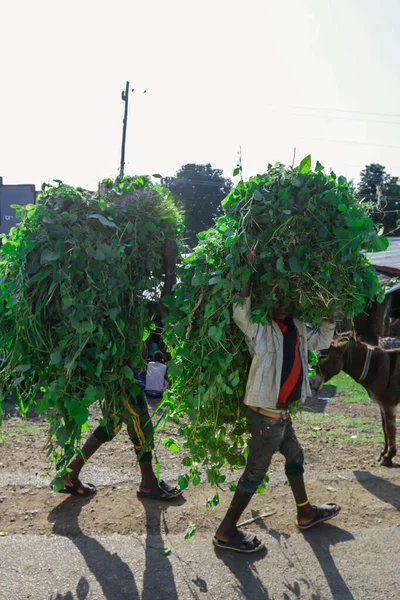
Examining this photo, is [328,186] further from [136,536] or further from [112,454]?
[112,454]

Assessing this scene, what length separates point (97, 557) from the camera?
3.36m

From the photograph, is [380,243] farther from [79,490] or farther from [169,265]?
[79,490]

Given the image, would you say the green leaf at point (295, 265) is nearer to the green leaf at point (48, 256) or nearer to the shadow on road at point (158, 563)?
the green leaf at point (48, 256)

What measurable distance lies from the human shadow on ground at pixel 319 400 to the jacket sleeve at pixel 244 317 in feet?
13.3

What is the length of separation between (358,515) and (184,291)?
2.24m

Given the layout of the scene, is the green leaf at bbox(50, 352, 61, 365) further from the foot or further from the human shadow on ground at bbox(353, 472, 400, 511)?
the human shadow on ground at bbox(353, 472, 400, 511)

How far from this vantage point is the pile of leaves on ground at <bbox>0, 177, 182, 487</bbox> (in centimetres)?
303

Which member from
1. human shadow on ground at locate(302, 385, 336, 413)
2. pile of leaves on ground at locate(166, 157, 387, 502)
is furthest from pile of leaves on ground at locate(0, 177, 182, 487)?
human shadow on ground at locate(302, 385, 336, 413)

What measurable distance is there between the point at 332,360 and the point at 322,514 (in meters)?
1.88

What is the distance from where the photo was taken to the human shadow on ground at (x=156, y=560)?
307 cm

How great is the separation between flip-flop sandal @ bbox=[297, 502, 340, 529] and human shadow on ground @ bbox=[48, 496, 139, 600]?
4.31 feet

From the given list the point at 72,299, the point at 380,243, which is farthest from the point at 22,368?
the point at 380,243

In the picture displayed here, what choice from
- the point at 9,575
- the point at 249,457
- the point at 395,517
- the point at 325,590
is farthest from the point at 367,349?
the point at 9,575

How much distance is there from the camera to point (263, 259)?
3164mm
